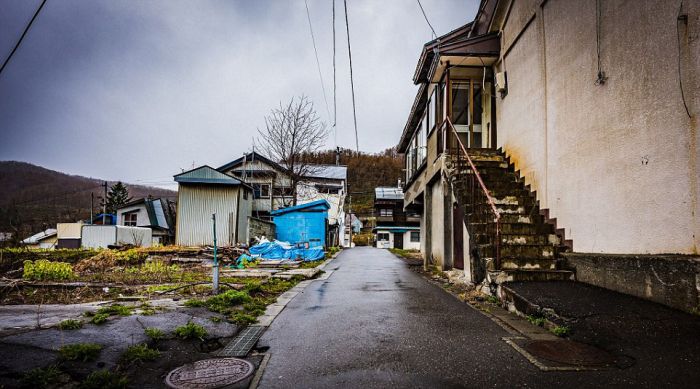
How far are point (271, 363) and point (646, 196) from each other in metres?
4.68

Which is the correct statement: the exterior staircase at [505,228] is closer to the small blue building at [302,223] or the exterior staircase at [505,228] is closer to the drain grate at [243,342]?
the drain grate at [243,342]

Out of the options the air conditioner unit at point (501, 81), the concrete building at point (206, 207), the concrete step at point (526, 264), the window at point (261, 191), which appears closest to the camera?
the concrete step at point (526, 264)

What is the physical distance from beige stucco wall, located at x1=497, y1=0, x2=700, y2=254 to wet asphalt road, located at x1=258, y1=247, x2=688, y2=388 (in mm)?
2244

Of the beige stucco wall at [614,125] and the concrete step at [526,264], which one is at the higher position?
the beige stucco wall at [614,125]

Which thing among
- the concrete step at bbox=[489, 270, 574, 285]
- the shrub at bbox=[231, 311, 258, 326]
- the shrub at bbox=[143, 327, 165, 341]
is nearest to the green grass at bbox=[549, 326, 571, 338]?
the concrete step at bbox=[489, 270, 574, 285]

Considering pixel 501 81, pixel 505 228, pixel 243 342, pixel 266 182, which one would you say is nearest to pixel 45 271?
pixel 243 342

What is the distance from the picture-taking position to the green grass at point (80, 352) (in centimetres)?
273

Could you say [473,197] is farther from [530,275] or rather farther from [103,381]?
→ [103,381]

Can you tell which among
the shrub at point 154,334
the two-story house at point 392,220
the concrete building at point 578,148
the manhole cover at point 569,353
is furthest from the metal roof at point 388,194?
the shrub at point 154,334

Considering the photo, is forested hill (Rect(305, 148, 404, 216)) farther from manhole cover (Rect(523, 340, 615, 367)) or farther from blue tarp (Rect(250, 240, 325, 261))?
manhole cover (Rect(523, 340, 615, 367))

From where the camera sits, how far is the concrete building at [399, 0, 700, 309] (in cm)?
402

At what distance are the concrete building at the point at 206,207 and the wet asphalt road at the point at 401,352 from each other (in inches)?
593

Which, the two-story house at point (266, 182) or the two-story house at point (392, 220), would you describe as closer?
the two-story house at point (266, 182)

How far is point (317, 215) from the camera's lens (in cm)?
2258
